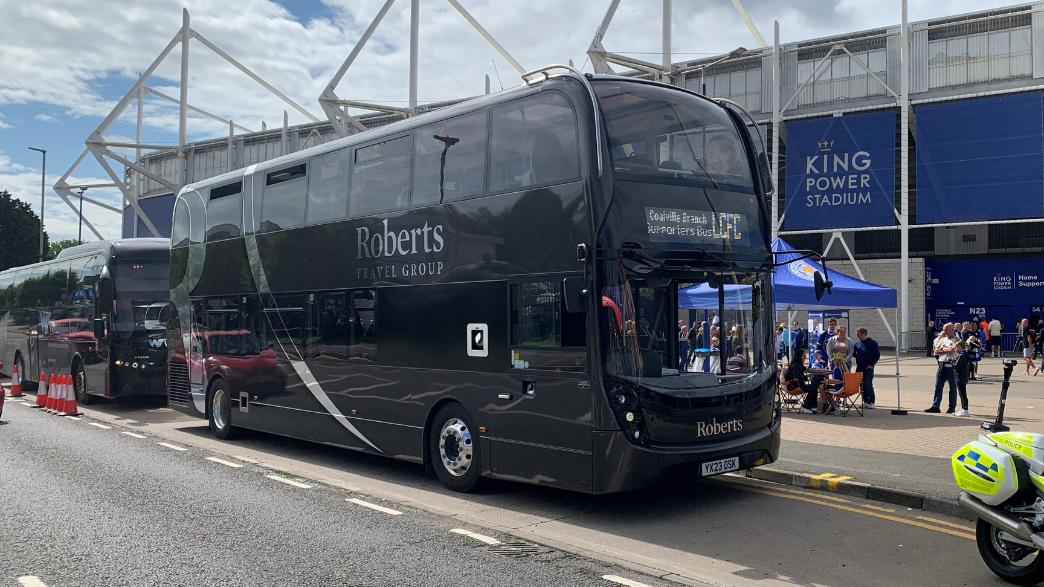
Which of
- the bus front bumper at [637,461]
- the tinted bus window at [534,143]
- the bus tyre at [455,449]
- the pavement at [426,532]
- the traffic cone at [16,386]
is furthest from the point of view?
the traffic cone at [16,386]

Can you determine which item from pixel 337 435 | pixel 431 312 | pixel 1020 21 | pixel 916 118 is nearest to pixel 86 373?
pixel 337 435

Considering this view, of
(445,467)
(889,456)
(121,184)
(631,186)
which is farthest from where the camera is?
(121,184)

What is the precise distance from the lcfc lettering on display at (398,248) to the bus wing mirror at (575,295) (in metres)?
2.10

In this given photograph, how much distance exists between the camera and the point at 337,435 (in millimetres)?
11078

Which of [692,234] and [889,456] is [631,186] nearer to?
[692,234]

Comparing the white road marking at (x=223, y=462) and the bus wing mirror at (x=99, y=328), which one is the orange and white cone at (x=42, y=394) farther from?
the white road marking at (x=223, y=462)

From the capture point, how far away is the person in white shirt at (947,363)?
1559cm

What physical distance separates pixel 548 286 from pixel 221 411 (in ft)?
25.3

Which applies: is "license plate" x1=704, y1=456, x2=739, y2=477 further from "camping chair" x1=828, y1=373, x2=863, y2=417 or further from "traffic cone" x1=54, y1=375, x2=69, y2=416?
"traffic cone" x1=54, y1=375, x2=69, y2=416

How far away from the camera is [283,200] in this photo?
12.2 metres

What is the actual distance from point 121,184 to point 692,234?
5371 cm

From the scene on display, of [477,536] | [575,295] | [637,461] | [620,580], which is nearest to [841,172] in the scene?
[575,295]

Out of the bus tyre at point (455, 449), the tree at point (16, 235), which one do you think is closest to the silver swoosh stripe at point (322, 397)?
the bus tyre at point (455, 449)

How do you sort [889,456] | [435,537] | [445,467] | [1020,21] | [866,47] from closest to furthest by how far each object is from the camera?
[435,537], [445,467], [889,456], [1020,21], [866,47]
